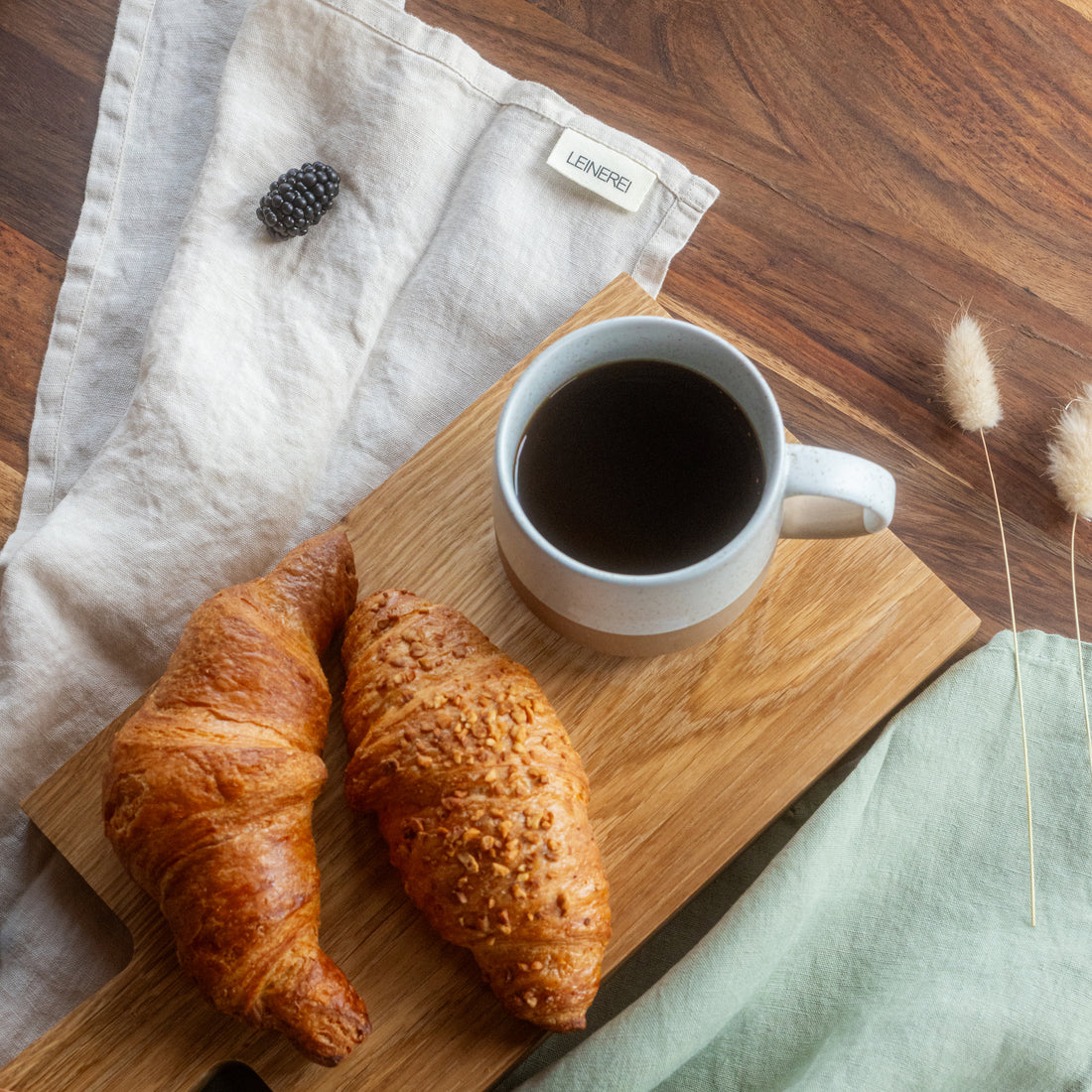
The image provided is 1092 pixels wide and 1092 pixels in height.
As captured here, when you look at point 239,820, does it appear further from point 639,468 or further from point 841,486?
point 841,486

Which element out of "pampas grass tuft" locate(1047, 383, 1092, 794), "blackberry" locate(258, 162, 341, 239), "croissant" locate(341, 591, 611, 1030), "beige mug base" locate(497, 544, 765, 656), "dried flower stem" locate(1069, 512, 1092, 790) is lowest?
"croissant" locate(341, 591, 611, 1030)

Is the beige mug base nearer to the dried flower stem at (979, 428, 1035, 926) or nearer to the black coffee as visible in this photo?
the black coffee

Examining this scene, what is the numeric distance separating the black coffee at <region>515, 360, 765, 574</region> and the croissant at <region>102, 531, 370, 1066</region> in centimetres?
37

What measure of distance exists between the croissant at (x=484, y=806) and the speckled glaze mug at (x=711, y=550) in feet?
0.43

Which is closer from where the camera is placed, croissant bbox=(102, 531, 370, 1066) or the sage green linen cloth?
croissant bbox=(102, 531, 370, 1066)

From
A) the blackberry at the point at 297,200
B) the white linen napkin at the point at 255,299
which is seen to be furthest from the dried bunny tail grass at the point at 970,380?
the blackberry at the point at 297,200

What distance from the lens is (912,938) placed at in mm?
1403

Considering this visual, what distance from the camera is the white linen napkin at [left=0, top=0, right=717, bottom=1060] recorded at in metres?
1.58

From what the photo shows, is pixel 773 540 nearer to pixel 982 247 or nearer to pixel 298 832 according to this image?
pixel 298 832

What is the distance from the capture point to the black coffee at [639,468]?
1185 millimetres

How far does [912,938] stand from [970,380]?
81 cm

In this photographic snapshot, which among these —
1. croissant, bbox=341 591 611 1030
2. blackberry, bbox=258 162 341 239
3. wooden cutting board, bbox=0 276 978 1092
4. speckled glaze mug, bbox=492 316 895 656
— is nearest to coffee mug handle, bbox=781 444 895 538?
speckled glaze mug, bbox=492 316 895 656

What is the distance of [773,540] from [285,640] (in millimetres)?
593

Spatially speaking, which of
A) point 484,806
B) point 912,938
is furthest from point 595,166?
point 912,938
